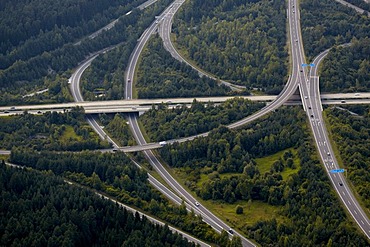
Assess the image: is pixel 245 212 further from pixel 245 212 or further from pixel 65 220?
pixel 65 220

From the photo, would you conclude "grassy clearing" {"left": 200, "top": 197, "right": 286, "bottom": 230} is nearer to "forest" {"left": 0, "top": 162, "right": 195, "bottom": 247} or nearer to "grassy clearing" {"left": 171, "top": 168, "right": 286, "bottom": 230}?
"grassy clearing" {"left": 171, "top": 168, "right": 286, "bottom": 230}

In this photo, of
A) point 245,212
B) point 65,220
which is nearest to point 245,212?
point 245,212

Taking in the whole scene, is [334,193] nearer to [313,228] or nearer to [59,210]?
[313,228]

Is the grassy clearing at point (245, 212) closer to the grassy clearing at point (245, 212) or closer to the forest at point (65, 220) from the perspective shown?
the grassy clearing at point (245, 212)

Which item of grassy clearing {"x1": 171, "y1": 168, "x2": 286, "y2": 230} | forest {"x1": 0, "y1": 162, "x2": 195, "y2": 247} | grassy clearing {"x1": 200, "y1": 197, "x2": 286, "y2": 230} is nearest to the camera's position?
forest {"x1": 0, "y1": 162, "x2": 195, "y2": 247}

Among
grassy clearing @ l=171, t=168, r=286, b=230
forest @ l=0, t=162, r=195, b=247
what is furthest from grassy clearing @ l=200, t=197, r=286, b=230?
forest @ l=0, t=162, r=195, b=247

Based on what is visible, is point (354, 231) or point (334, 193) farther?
point (334, 193)

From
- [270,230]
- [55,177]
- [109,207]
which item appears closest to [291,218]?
[270,230]

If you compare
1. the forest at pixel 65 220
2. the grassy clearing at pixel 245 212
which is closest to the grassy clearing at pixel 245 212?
the grassy clearing at pixel 245 212
